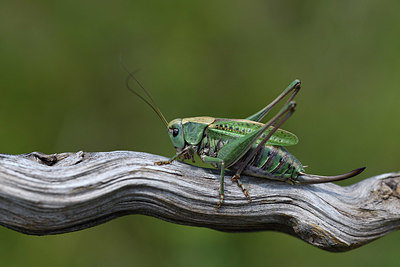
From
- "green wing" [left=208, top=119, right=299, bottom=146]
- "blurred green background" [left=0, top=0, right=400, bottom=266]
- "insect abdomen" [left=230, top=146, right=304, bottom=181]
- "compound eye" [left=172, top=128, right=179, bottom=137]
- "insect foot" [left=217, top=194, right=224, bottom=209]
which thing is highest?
"blurred green background" [left=0, top=0, right=400, bottom=266]

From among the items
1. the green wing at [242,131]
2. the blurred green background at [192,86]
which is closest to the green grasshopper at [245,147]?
the green wing at [242,131]

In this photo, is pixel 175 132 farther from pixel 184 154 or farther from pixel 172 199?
pixel 172 199

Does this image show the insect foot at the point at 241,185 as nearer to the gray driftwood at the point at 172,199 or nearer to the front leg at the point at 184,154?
the gray driftwood at the point at 172,199

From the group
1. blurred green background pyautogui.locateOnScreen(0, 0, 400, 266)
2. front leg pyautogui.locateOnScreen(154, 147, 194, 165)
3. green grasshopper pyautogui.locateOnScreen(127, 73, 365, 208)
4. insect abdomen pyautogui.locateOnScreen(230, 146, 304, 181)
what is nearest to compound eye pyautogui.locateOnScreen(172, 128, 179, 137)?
green grasshopper pyautogui.locateOnScreen(127, 73, 365, 208)

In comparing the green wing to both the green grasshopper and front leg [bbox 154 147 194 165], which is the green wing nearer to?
the green grasshopper

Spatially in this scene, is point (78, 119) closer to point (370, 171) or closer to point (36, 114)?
point (36, 114)

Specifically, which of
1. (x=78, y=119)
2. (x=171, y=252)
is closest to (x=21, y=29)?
(x=78, y=119)
